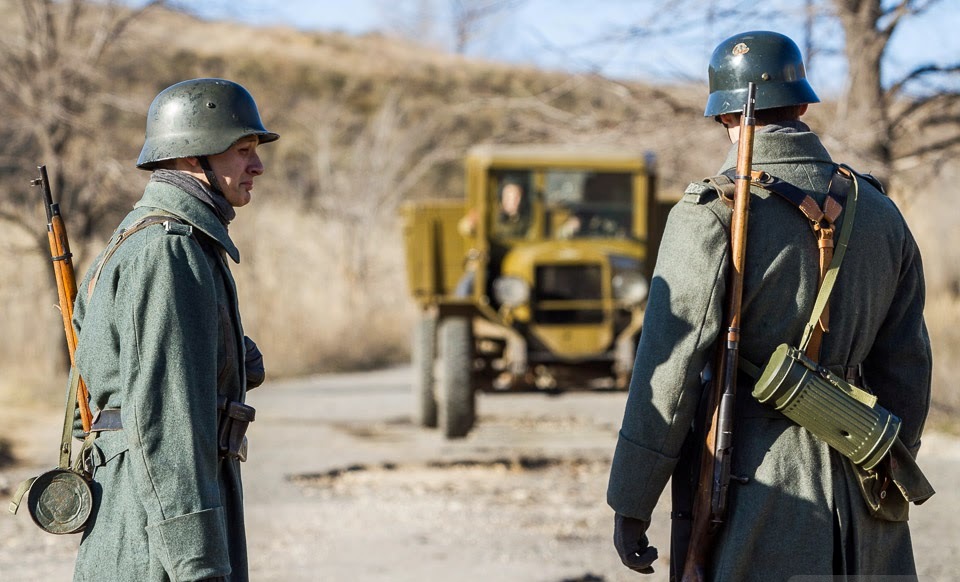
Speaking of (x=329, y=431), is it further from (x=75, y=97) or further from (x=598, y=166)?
(x=75, y=97)

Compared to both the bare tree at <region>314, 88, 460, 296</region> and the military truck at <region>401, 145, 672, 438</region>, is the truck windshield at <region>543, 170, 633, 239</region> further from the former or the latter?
the bare tree at <region>314, 88, 460, 296</region>

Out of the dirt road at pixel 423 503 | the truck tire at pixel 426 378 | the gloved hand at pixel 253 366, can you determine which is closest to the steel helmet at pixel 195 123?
the gloved hand at pixel 253 366

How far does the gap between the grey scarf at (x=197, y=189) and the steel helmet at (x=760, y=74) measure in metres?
1.18

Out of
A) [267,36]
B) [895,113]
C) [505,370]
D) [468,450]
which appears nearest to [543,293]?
[505,370]

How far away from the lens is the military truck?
9711mm

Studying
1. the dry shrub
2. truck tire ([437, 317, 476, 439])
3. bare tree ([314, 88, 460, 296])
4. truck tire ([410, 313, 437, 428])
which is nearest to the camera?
truck tire ([437, 317, 476, 439])

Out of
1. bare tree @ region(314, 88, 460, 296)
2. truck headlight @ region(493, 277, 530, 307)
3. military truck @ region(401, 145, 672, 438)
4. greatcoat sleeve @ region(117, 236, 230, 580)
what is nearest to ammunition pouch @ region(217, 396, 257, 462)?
greatcoat sleeve @ region(117, 236, 230, 580)

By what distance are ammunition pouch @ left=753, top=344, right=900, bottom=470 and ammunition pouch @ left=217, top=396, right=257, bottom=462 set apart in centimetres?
113

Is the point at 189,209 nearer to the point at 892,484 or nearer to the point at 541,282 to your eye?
the point at 892,484

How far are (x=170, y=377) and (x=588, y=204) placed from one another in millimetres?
8155

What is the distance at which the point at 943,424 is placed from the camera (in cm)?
973

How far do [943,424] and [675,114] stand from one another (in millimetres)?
3255

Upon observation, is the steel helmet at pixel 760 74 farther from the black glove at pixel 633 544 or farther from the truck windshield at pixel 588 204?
the truck windshield at pixel 588 204

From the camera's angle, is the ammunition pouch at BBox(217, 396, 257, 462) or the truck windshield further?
the truck windshield
